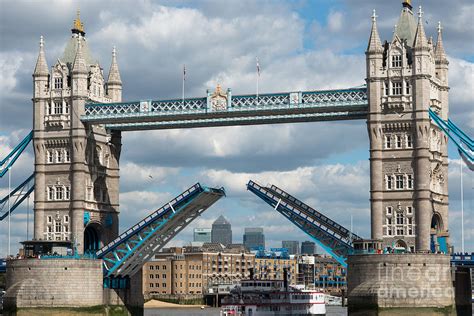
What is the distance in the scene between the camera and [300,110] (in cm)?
9881

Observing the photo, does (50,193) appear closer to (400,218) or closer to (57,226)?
(57,226)

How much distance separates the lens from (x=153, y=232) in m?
101

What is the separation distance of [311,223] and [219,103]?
45.7 ft

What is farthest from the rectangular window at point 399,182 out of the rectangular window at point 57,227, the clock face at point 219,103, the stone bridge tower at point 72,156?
the rectangular window at point 57,227

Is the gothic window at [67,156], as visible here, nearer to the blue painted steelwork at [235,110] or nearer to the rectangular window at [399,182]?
the blue painted steelwork at [235,110]

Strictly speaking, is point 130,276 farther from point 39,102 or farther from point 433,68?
point 433,68

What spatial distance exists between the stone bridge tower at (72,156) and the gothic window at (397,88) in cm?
2876

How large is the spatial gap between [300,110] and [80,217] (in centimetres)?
2251

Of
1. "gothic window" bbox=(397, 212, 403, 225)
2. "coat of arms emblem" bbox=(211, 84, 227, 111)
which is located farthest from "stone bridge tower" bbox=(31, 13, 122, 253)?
"gothic window" bbox=(397, 212, 403, 225)

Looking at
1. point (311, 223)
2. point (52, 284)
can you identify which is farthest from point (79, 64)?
point (311, 223)

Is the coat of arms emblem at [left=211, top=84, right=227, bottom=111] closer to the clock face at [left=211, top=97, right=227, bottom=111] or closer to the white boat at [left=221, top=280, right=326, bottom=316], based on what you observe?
the clock face at [left=211, top=97, right=227, bottom=111]

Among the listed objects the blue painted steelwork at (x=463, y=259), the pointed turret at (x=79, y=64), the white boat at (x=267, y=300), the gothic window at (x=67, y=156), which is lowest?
the white boat at (x=267, y=300)

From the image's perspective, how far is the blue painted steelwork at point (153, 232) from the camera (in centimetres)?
9912

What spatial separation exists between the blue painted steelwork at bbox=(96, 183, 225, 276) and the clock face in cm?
721
